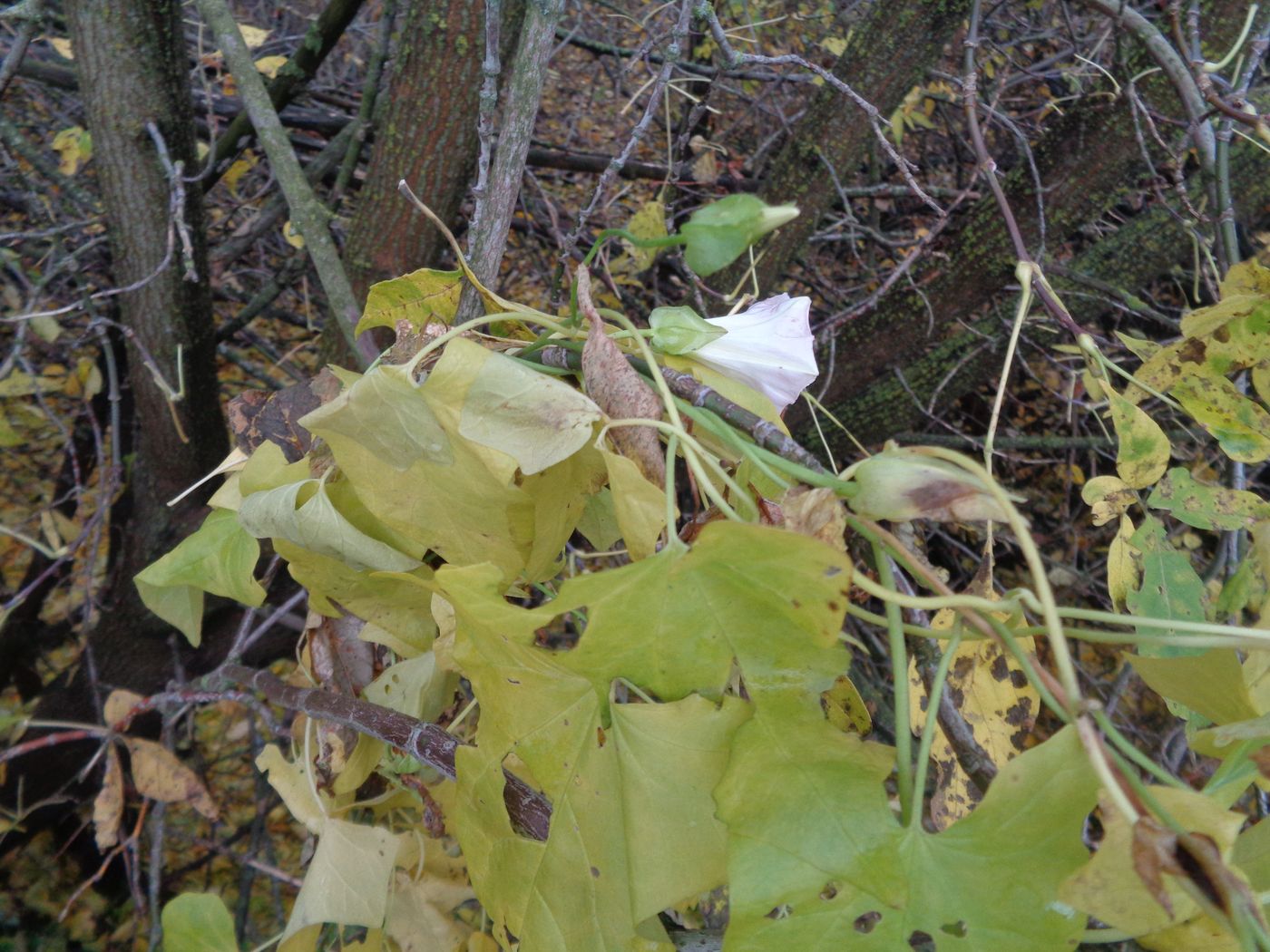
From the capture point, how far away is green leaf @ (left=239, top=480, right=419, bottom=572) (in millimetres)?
387

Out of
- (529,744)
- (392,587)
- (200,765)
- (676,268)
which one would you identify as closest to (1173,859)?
(529,744)

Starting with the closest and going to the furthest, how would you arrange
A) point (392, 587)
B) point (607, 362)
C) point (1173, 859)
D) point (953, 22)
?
point (1173, 859) → point (607, 362) → point (392, 587) → point (953, 22)

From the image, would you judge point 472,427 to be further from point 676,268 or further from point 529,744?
point 676,268

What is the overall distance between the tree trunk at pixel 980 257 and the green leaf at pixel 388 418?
3.65ft

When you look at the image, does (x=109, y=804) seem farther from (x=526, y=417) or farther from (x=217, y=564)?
(x=526, y=417)

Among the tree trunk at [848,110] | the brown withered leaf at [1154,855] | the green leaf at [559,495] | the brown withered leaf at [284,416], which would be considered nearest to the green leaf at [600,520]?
the green leaf at [559,495]

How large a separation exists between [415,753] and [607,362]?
288 mm

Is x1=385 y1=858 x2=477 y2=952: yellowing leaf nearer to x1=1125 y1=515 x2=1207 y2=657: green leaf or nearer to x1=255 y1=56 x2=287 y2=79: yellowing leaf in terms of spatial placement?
x1=1125 y1=515 x2=1207 y2=657: green leaf

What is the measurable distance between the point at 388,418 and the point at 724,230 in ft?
0.54

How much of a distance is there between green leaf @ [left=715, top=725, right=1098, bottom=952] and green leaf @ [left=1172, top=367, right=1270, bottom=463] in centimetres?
41

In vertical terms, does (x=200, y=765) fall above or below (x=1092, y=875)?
below

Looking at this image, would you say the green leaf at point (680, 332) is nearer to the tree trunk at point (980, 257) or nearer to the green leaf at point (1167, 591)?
the green leaf at point (1167, 591)

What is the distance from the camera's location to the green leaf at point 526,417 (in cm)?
31

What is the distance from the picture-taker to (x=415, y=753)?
478 mm
